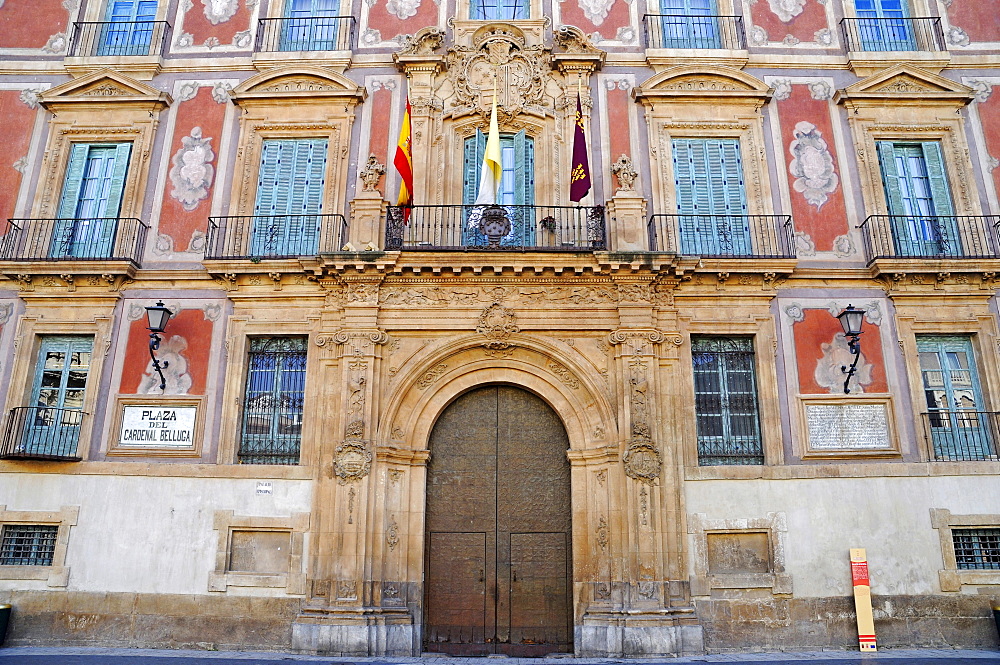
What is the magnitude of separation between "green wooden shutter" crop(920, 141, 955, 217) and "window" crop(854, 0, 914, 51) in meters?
2.18

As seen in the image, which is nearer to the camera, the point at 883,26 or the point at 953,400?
the point at 953,400

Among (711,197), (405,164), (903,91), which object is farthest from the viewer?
(903,91)

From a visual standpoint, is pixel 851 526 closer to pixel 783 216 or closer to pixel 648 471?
pixel 648 471

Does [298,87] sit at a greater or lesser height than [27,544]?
greater

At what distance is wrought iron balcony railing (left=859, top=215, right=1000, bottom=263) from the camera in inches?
491

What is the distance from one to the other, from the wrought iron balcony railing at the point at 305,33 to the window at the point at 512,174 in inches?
133

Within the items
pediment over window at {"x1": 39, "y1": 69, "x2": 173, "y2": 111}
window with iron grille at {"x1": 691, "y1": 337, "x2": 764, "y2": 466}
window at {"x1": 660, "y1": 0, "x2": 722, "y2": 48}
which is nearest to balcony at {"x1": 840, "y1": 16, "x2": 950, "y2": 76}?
window at {"x1": 660, "y1": 0, "x2": 722, "y2": 48}

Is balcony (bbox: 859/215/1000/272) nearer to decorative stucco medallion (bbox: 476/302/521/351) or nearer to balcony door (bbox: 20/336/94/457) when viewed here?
decorative stucco medallion (bbox: 476/302/521/351)

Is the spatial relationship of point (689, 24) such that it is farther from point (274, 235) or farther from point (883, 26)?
point (274, 235)

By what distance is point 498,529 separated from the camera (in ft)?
37.7

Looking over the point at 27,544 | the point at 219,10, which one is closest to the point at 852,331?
the point at 219,10

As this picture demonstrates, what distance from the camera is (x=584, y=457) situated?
38.0 ft

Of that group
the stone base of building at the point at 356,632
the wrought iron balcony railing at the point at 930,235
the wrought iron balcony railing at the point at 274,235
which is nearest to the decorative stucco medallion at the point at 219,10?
the wrought iron balcony railing at the point at 274,235

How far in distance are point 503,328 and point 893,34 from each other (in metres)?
9.85
